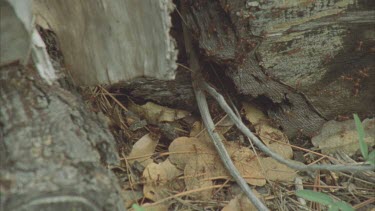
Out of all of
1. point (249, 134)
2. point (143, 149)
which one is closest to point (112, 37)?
point (143, 149)

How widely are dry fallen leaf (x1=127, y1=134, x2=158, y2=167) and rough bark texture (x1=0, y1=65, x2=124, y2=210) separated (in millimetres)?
673

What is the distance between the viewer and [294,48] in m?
2.28

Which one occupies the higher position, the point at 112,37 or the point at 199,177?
the point at 112,37

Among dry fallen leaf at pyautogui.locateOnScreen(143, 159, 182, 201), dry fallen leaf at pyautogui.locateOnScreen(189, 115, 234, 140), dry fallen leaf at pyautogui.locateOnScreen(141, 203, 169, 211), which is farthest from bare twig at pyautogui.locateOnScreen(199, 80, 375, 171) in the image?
dry fallen leaf at pyautogui.locateOnScreen(141, 203, 169, 211)

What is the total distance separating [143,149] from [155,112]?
23cm

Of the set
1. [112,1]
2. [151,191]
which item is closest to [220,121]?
[151,191]

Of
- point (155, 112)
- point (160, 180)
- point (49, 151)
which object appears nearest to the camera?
point (49, 151)

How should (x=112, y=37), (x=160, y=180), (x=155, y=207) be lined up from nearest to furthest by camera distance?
(x=112, y=37) → (x=155, y=207) → (x=160, y=180)

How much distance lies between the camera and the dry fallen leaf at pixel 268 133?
246 cm

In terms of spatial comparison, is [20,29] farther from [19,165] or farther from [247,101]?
[247,101]

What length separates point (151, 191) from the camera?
217 cm

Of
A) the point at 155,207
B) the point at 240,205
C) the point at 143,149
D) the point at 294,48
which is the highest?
the point at 294,48

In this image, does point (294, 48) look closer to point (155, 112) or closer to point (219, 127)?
point (219, 127)

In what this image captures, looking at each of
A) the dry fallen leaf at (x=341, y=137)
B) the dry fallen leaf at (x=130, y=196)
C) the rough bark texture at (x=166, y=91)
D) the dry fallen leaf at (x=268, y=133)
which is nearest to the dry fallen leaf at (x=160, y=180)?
the dry fallen leaf at (x=130, y=196)
